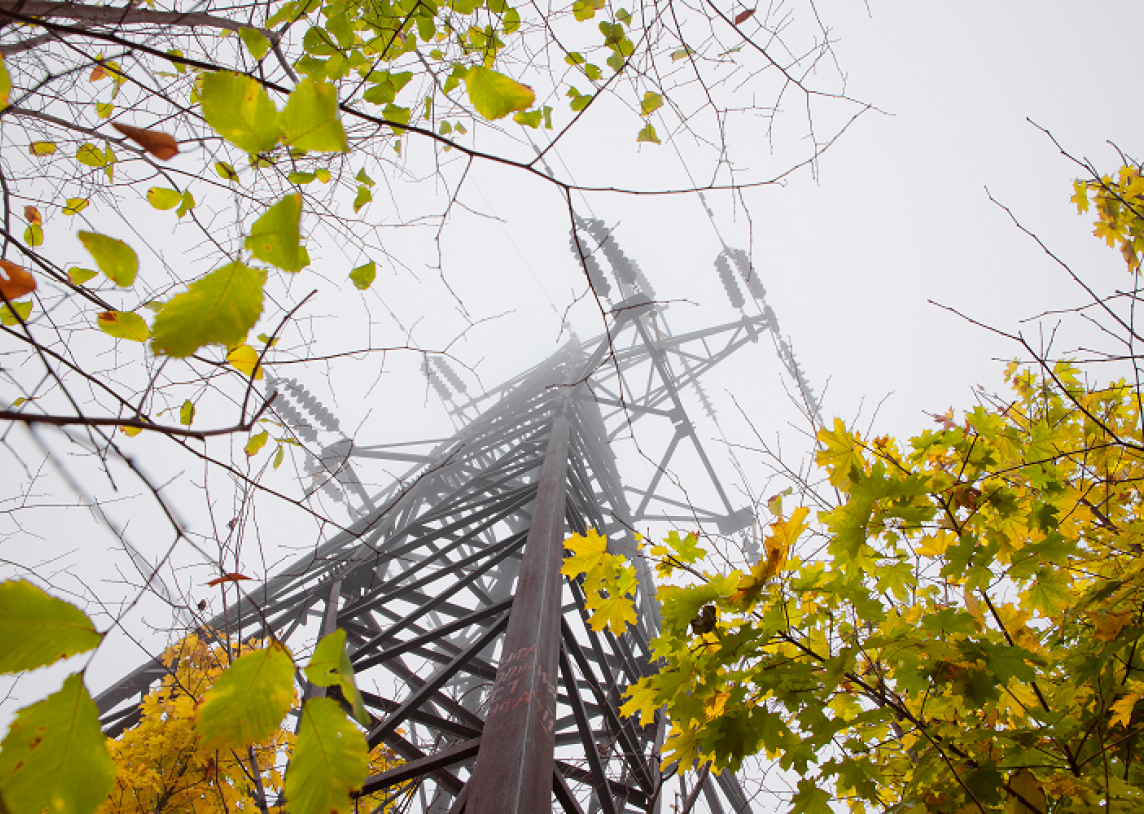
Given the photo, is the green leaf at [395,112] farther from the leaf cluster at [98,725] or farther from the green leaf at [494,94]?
the leaf cluster at [98,725]

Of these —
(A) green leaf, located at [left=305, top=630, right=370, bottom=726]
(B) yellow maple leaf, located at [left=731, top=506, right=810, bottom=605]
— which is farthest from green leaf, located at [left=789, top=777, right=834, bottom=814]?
(A) green leaf, located at [left=305, top=630, right=370, bottom=726]

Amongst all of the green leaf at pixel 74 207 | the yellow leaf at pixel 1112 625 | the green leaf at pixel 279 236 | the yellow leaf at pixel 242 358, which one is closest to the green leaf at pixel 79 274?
the yellow leaf at pixel 242 358

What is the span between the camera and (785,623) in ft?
6.81

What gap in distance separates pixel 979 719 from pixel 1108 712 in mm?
580

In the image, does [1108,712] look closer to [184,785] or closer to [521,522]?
[184,785]

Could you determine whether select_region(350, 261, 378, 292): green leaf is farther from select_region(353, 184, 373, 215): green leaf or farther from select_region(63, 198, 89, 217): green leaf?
select_region(63, 198, 89, 217): green leaf

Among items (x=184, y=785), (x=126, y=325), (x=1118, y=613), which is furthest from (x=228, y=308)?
(x=184, y=785)

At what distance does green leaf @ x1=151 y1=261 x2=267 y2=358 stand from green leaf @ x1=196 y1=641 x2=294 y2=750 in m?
0.37

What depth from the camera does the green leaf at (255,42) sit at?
5.21 ft

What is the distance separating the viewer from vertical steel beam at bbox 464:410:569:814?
1834mm

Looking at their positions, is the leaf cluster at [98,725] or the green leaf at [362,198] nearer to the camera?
the leaf cluster at [98,725]

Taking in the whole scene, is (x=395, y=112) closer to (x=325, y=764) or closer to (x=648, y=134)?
(x=648, y=134)

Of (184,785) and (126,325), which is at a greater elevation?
(126,325)

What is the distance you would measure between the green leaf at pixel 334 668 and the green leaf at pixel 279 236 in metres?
0.46
